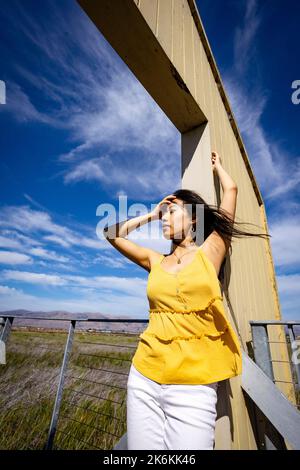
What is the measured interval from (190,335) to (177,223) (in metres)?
0.58

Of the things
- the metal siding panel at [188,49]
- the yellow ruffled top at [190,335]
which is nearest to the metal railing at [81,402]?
the yellow ruffled top at [190,335]

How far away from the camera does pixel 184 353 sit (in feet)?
2.93

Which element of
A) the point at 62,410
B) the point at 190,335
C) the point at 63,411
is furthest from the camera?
the point at 62,410

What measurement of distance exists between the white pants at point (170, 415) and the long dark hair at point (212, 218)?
2.23 ft

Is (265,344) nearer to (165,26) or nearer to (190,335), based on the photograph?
(190,335)

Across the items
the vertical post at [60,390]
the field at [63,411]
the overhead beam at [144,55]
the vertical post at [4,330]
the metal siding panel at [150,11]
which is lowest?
the field at [63,411]

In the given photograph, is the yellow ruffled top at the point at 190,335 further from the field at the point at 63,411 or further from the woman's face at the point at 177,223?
the field at the point at 63,411

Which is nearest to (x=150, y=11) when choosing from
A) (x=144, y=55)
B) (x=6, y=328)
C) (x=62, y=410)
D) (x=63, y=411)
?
(x=144, y=55)

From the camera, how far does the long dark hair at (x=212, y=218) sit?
3.93 ft

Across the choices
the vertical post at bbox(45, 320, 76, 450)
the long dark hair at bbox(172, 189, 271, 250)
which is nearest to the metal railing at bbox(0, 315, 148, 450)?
the vertical post at bbox(45, 320, 76, 450)

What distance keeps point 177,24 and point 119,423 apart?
5.00 metres

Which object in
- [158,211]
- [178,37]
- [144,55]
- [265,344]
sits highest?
[178,37]
